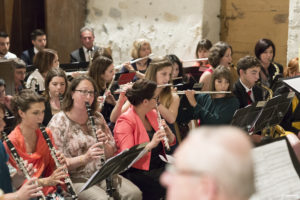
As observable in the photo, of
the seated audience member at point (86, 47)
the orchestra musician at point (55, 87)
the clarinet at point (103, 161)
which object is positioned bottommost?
the clarinet at point (103, 161)

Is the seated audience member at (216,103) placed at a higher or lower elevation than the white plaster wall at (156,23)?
lower

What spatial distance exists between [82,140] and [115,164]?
709mm

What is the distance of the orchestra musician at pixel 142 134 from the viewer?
3.66m

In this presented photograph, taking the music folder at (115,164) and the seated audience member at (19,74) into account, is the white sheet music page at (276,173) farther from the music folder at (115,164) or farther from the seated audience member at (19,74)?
the seated audience member at (19,74)

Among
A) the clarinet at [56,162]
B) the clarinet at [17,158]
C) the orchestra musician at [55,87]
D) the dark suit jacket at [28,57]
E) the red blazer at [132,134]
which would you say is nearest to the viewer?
the clarinet at [17,158]

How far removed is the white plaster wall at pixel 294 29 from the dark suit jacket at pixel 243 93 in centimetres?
122

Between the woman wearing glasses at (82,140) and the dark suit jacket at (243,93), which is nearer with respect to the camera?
the woman wearing glasses at (82,140)

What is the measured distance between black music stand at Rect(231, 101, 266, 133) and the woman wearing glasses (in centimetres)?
90

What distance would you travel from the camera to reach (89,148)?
3.31 meters

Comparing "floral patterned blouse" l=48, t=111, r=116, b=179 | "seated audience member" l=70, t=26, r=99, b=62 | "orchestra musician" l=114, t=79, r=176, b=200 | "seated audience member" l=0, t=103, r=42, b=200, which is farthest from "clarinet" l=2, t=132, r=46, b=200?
"seated audience member" l=70, t=26, r=99, b=62

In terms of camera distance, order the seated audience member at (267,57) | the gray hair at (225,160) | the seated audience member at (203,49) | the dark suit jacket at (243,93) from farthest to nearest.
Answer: the seated audience member at (203,49) → the seated audience member at (267,57) → the dark suit jacket at (243,93) → the gray hair at (225,160)

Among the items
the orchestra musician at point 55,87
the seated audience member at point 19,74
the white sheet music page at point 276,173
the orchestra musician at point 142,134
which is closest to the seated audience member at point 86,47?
the seated audience member at point 19,74

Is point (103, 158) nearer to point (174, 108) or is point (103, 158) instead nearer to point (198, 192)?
point (174, 108)

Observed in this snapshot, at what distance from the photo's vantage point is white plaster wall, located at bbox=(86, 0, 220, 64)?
6570 mm
